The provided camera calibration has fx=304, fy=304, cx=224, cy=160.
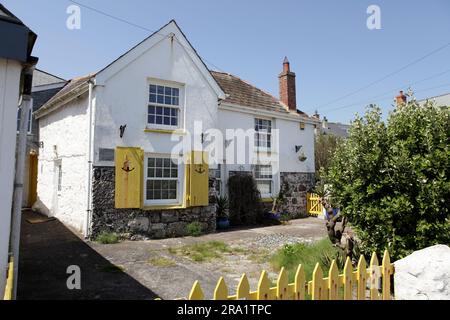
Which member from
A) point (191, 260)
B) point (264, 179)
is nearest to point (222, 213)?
point (264, 179)

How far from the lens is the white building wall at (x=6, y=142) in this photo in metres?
3.81

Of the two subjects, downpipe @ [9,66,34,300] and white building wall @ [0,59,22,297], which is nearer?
white building wall @ [0,59,22,297]

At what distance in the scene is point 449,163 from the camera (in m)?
4.85

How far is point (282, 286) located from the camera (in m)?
3.31

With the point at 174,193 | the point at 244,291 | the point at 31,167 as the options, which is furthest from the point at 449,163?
the point at 31,167

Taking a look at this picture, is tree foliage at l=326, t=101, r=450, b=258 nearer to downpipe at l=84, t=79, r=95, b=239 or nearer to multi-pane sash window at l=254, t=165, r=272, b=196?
downpipe at l=84, t=79, r=95, b=239

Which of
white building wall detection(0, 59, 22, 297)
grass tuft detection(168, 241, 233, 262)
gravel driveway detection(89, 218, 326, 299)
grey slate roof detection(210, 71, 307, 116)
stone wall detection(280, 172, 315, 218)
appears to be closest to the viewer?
white building wall detection(0, 59, 22, 297)

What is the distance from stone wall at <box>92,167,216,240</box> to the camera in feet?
31.0

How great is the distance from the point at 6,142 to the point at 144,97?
22.4ft

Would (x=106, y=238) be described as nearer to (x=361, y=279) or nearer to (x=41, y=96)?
(x=361, y=279)

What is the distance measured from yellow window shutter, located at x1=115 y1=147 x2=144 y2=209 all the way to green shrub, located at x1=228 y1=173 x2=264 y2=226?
4730 mm

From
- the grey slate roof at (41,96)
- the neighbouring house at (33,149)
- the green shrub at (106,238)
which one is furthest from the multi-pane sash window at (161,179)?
the grey slate roof at (41,96)

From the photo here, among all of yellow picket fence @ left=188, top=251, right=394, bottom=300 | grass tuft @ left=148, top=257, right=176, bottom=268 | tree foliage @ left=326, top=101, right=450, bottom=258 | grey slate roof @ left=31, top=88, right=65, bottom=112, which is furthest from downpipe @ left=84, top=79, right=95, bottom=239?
grey slate roof @ left=31, top=88, right=65, bottom=112

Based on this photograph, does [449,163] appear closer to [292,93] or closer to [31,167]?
[292,93]
